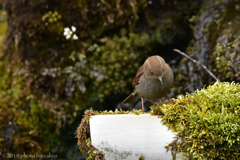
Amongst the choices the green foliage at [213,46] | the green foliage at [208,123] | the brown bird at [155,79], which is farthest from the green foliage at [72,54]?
the green foliage at [208,123]

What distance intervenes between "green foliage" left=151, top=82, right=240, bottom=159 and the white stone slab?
0.44ft

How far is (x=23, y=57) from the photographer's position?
6.14m

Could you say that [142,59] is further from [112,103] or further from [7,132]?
[7,132]

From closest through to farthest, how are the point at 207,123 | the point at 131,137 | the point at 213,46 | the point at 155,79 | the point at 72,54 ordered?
the point at 207,123
the point at 131,137
the point at 155,79
the point at 213,46
the point at 72,54

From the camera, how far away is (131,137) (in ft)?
9.16

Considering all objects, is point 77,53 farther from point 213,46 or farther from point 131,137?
point 131,137

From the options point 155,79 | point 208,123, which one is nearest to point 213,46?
point 155,79

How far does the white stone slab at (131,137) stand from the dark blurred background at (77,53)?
2.84 metres

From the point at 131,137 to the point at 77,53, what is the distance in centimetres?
352

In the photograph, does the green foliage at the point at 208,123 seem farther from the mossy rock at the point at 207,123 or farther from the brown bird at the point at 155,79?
the brown bird at the point at 155,79

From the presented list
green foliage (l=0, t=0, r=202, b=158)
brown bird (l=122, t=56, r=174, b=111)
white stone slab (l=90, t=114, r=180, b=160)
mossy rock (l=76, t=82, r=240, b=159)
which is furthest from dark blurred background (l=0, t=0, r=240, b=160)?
white stone slab (l=90, t=114, r=180, b=160)

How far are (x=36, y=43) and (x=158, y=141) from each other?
4298 mm

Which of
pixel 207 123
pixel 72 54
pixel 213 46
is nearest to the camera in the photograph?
pixel 207 123

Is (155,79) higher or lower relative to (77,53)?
lower
